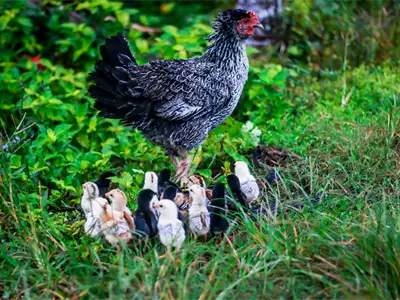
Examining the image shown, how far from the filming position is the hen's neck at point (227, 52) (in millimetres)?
5191

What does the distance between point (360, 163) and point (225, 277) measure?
75.9 inches

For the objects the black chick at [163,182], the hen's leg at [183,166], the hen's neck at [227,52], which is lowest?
the hen's leg at [183,166]

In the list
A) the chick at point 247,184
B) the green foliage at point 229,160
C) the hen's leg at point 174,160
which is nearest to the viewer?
the green foliage at point 229,160

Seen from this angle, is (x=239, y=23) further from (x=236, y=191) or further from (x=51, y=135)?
(x=51, y=135)

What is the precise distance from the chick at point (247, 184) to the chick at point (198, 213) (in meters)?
0.49

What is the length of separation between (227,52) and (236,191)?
1410 mm

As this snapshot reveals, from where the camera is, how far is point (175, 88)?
4969 mm

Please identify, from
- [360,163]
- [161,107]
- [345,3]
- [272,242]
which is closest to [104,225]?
[272,242]

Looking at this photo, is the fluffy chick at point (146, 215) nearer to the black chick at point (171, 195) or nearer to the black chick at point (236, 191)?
the black chick at point (171, 195)

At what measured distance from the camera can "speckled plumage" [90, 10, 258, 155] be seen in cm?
493

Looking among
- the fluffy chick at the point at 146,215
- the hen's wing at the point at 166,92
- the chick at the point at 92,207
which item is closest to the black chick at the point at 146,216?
the fluffy chick at the point at 146,215

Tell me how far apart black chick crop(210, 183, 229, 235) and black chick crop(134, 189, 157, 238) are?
0.38 meters

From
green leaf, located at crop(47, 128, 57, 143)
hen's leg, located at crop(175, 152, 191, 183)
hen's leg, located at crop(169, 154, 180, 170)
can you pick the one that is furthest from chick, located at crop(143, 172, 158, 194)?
green leaf, located at crop(47, 128, 57, 143)

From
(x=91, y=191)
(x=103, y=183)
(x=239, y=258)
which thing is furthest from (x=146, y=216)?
(x=103, y=183)
